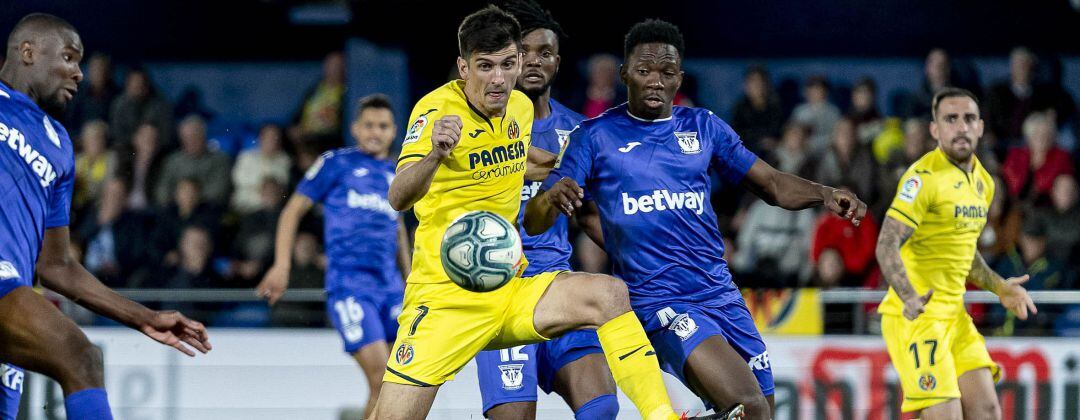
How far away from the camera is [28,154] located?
5270 millimetres

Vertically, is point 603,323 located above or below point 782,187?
below

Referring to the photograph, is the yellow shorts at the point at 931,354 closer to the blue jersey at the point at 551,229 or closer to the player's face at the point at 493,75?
the blue jersey at the point at 551,229

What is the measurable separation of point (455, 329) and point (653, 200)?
1.22m

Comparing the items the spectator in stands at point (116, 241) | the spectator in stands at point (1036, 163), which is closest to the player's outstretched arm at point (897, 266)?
the spectator in stands at point (1036, 163)

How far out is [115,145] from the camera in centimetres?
1382

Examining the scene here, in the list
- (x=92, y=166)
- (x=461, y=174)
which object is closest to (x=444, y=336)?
(x=461, y=174)

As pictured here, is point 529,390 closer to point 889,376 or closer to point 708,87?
point 889,376

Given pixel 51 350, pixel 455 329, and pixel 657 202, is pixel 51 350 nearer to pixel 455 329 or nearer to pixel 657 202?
pixel 455 329

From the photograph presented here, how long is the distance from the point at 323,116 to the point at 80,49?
810 cm

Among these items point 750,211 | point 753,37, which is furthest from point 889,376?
point 753,37

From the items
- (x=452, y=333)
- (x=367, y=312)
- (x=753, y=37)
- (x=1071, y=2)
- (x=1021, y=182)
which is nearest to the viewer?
(x=452, y=333)

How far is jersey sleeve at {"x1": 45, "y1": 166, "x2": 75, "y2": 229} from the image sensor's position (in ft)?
18.1

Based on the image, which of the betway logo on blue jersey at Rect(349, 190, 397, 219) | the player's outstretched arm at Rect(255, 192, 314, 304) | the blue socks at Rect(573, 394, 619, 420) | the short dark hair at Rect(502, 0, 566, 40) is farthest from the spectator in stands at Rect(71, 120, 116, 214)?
the blue socks at Rect(573, 394, 619, 420)

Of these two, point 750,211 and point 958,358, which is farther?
point 750,211
